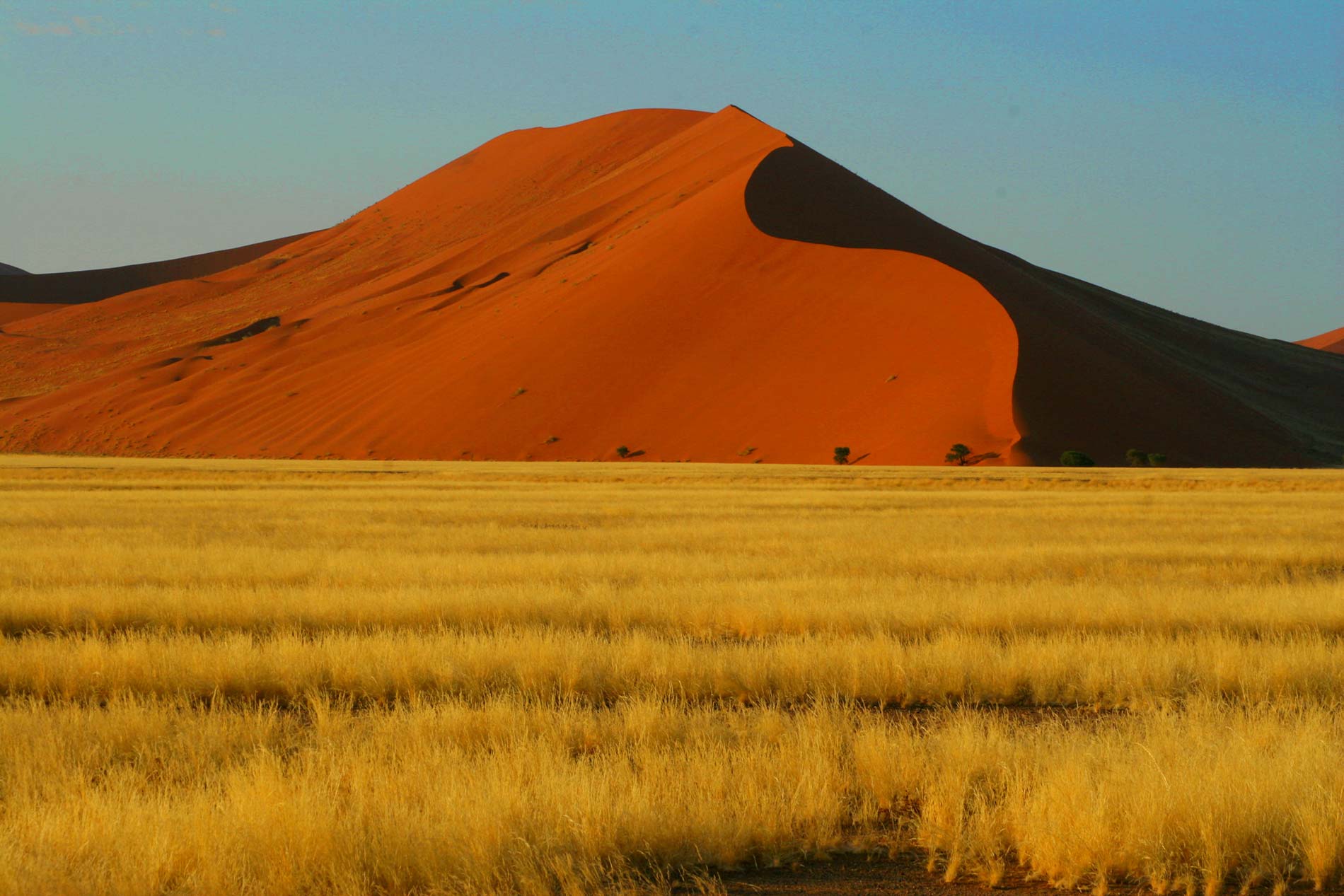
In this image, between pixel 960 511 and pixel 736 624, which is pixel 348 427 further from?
pixel 736 624

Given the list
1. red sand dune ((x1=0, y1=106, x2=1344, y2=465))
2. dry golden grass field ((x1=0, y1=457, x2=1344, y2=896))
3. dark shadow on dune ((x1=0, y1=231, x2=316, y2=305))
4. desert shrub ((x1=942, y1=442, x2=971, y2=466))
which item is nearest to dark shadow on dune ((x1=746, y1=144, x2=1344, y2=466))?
red sand dune ((x1=0, y1=106, x2=1344, y2=465))

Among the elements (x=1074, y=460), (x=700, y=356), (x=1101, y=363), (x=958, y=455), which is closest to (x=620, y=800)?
(x=958, y=455)

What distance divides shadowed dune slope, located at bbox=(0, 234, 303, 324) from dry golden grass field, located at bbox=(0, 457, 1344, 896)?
153m

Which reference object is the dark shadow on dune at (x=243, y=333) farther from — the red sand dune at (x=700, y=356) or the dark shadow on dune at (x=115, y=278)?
the dark shadow on dune at (x=115, y=278)

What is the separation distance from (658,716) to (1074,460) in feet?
159

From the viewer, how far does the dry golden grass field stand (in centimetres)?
460

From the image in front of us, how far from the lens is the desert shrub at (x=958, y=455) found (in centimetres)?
5181

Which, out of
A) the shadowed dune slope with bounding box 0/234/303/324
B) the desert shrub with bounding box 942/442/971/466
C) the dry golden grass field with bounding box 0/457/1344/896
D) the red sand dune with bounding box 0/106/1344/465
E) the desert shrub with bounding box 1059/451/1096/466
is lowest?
the desert shrub with bounding box 1059/451/1096/466

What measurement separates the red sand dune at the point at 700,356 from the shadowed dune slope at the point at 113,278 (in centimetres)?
4822

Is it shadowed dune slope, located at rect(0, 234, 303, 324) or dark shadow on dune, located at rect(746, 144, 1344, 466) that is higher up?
shadowed dune slope, located at rect(0, 234, 303, 324)

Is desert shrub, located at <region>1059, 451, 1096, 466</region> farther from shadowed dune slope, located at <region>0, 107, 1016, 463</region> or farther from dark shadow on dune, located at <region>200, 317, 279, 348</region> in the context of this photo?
dark shadow on dune, located at <region>200, 317, 279, 348</region>

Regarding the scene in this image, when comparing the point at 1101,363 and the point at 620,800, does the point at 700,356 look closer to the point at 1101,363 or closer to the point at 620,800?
the point at 1101,363

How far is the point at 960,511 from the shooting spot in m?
27.1

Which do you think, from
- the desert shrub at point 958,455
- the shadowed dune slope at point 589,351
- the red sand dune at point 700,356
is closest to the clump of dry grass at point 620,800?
the desert shrub at point 958,455
